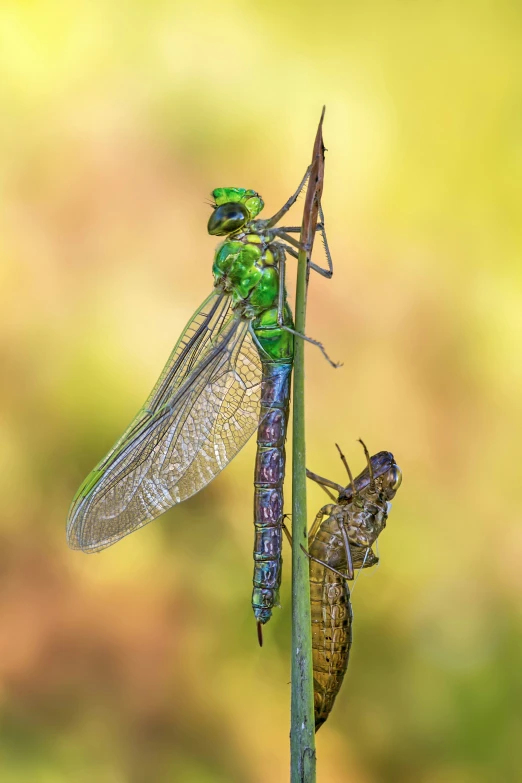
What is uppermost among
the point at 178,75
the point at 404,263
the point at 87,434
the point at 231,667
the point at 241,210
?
the point at 178,75

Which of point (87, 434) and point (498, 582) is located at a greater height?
point (87, 434)

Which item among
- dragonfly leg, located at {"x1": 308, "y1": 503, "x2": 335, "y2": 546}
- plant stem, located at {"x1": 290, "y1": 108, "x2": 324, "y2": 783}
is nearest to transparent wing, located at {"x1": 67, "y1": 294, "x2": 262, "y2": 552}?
dragonfly leg, located at {"x1": 308, "y1": 503, "x2": 335, "y2": 546}

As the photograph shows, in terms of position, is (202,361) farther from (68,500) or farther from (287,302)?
(68,500)

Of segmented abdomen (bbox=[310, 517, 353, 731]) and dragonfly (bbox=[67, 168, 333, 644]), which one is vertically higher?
dragonfly (bbox=[67, 168, 333, 644])

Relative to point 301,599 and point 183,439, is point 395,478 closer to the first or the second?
point 183,439

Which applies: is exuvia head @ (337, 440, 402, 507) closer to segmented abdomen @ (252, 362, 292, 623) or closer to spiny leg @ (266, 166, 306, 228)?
segmented abdomen @ (252, 362, 292, 623)

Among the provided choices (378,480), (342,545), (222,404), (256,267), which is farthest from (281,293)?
(342,545)

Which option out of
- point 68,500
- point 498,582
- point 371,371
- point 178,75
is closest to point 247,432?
point 371,371
